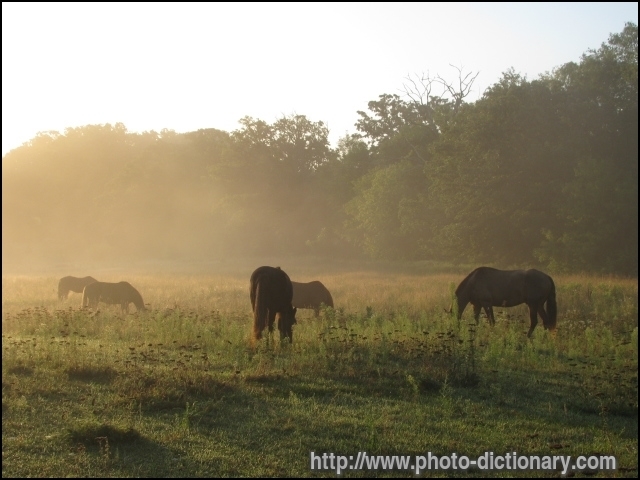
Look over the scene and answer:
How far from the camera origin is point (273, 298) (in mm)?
11852

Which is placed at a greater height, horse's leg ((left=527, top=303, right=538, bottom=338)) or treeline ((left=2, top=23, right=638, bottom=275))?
treeline ((left=2, top=23, right=638, bottom=275))

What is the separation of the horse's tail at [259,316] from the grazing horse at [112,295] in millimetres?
8391

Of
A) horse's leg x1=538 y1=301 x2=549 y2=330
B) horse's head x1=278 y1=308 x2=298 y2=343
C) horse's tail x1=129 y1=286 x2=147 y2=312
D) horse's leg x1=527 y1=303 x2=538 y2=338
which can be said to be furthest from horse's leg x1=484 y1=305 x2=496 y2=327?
horse's tail x1=129 y1=286 x2=147 y2=312

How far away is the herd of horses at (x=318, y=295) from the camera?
38.7 ft

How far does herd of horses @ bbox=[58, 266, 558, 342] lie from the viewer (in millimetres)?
11805

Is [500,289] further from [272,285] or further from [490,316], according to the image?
[272,285]

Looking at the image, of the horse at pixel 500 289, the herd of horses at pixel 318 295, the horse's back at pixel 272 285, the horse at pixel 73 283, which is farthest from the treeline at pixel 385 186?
the horse at pixel 500 289

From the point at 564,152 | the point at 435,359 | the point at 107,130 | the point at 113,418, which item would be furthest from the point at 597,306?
the point at 107,130

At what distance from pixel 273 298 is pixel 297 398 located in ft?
14.5

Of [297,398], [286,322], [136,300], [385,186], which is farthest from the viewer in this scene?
[385,186]

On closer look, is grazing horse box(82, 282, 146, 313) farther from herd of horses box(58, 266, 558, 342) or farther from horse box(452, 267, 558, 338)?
horse box(452, 267, 558, 338)

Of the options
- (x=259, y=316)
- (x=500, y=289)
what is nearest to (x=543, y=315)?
(x=500, y=289)

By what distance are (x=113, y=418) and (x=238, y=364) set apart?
2.95 metres

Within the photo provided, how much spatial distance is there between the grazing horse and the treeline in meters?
2.25
